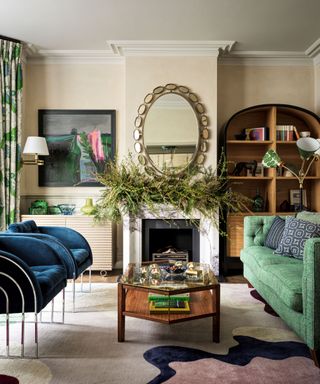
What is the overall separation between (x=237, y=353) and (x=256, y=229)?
173cm

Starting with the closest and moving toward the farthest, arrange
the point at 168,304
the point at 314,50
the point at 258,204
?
the point at 168,304 < the point at 314,50 < the point at 258,204

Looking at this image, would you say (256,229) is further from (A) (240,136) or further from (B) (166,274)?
(A) (240,136)

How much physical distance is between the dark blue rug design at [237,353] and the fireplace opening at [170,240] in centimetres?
219

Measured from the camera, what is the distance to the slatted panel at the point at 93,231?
15.9 ft

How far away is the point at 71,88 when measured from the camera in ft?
17.3

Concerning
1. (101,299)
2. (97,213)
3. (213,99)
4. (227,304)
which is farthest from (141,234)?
(213,99)

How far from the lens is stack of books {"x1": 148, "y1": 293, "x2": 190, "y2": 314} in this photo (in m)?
2.67

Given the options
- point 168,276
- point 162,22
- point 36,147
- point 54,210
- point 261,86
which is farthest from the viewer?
point 261,86

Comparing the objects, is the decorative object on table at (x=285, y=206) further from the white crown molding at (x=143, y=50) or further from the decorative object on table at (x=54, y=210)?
the decorative object on table at (x=54, y=210)

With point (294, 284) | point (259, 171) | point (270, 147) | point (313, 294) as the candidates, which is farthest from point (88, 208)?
point (313, 294)

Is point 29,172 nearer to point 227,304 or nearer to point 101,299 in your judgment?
point 101,299

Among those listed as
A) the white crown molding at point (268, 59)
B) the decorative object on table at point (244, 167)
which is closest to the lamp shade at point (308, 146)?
the decorative object on table at point (244, 167)

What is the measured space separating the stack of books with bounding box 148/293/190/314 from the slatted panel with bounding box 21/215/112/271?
1961 mm

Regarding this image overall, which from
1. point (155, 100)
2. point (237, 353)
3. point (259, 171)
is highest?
point (155, 100)
